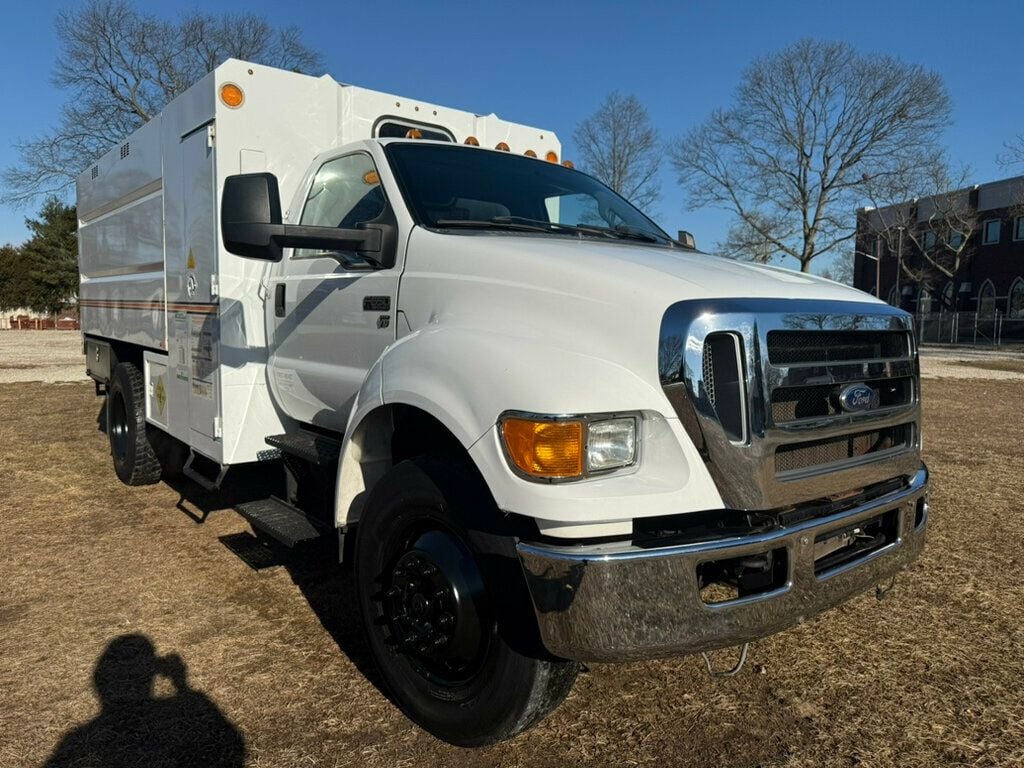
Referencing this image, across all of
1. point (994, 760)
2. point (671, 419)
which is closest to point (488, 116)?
point (671, 419)

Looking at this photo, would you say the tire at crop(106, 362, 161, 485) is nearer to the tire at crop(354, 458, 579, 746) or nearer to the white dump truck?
the white dump truck

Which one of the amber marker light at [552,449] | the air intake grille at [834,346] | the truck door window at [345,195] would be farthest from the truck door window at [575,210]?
the amber marker light at [552,449]

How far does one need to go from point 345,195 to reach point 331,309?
24.8 inches

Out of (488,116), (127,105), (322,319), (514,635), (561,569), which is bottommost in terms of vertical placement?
(514,635)

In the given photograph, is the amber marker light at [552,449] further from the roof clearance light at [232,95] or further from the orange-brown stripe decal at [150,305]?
the roof clearance light at [232,95]

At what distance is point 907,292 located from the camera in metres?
49.4

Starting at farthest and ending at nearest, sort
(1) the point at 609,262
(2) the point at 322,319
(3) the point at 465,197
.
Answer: (2) the point at 322,319 < (3) the point at 465,197 < (1) the point at 609,262

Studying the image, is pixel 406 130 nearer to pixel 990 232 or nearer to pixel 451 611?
pixel 451 611

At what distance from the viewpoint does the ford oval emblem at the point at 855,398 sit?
255cm

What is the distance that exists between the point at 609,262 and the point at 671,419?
27.3 inches

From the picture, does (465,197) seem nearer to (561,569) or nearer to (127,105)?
(561,569)

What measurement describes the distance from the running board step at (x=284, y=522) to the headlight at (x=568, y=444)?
1.70 meters

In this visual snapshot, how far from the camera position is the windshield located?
3398 mm

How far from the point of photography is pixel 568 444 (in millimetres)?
2199
